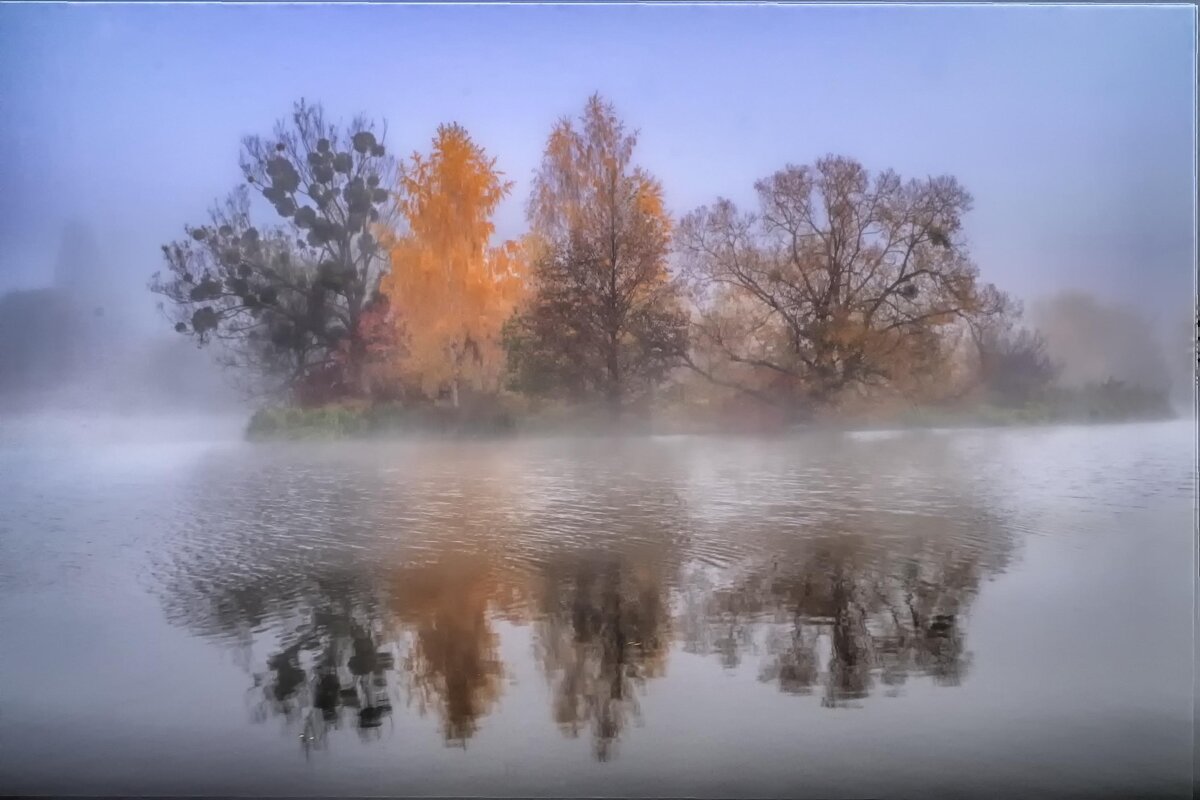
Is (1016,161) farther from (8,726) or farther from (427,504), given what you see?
(8,726)

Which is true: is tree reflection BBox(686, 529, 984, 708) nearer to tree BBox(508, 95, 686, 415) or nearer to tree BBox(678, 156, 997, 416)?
tree BBox(678, 156, 997, 416)

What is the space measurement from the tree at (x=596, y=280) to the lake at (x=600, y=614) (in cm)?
24

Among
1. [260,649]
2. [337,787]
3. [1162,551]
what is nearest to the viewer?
[337,787]

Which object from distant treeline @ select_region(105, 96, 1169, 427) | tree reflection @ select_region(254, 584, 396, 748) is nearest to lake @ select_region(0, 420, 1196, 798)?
tree reflection @ select_region(254, 584, 396, 748)

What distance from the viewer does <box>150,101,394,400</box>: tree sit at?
2.56 meters

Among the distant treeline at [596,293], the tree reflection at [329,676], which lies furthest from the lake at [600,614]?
the distant treeline at [596,293]

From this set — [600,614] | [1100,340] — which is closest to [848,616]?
[600,614]

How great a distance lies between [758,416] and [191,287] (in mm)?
1737

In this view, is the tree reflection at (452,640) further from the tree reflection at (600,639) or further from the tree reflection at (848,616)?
the tree reflection at (848,616)

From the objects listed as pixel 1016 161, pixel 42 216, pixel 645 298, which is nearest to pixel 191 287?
pixel 42 216

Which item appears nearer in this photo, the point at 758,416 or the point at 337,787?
the point at 337,787

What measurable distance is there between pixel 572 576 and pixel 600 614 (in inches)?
5.5

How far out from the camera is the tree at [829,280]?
2.61 m

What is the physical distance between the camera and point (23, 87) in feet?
8.21
